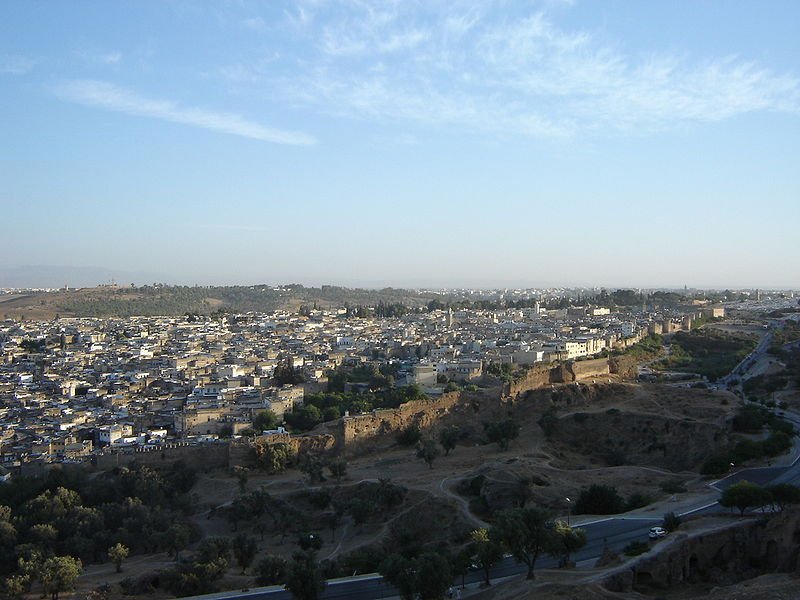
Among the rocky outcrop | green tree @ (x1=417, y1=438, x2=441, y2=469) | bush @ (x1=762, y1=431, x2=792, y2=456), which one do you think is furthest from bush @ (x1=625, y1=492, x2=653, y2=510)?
green tree @ (x1=417, y1=438, x2=441, y2=469)

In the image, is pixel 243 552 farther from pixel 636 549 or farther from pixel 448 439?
pixel 448 439

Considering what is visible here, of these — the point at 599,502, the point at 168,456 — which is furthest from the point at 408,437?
the point at 599,502

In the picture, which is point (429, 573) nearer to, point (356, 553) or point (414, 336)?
point (356, 553)

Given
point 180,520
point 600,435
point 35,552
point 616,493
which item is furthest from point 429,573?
point 600,435

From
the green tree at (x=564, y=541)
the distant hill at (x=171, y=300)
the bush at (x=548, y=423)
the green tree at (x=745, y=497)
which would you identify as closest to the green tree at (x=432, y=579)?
the green tree at (x=564, y=541)

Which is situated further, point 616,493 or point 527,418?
point 527,418

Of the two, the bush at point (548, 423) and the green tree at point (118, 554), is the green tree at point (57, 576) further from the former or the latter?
the bush at point (548, 423)
